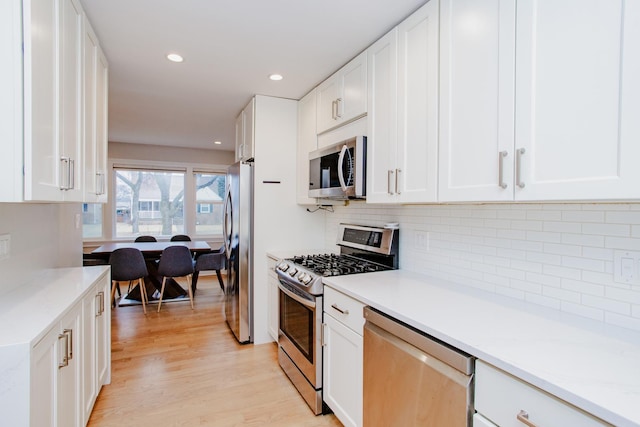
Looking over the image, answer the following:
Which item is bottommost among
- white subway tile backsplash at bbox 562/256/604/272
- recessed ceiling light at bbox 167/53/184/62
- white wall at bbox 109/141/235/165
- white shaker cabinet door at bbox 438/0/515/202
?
white subway tile backsplash at bbox 562/256/604/272

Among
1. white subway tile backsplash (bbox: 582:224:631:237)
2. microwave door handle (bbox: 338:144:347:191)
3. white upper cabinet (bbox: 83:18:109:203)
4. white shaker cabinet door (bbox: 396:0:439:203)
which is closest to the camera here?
white subway tile backsplash (bbox: 582:224:631:237)

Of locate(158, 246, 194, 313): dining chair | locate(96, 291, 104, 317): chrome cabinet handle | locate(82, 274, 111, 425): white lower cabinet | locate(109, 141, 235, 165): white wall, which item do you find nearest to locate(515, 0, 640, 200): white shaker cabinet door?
locate(82, 274, 111, 425): white lower cabinet

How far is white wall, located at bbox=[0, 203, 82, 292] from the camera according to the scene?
1762 mm

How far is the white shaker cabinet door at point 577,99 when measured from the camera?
0.96 m

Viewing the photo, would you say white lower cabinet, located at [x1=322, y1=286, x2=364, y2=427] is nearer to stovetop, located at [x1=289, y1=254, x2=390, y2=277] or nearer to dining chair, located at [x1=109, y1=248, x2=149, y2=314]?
stovetop, located at [x1=289, y1=254, x2=390, y2=277]

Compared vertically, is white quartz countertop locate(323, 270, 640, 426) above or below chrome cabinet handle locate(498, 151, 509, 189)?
below

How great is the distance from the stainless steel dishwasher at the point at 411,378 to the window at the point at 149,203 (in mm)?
5356

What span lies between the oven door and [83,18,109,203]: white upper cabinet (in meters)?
1.46

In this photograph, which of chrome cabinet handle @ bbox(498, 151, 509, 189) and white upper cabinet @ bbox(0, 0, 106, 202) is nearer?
white upper cabinet @ bbox(0, 0, 106, 202)

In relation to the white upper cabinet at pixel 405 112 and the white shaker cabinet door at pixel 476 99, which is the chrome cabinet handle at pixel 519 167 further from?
the white upper cabinet at pixel 405 112

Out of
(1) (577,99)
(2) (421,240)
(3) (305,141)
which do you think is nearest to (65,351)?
(2) (421,240)

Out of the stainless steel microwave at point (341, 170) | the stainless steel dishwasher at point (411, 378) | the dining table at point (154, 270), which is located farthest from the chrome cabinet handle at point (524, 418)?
the dining table at point (154, 270)

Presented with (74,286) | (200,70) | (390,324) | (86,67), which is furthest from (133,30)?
(390,324)

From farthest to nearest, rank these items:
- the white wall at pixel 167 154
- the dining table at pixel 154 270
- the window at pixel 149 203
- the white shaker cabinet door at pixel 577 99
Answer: the window at pixel 149 203 < the white wall at pixel 167 154 < the dining table at pixel 154 270 < the white shaker cabinet door at pixel 577 99
